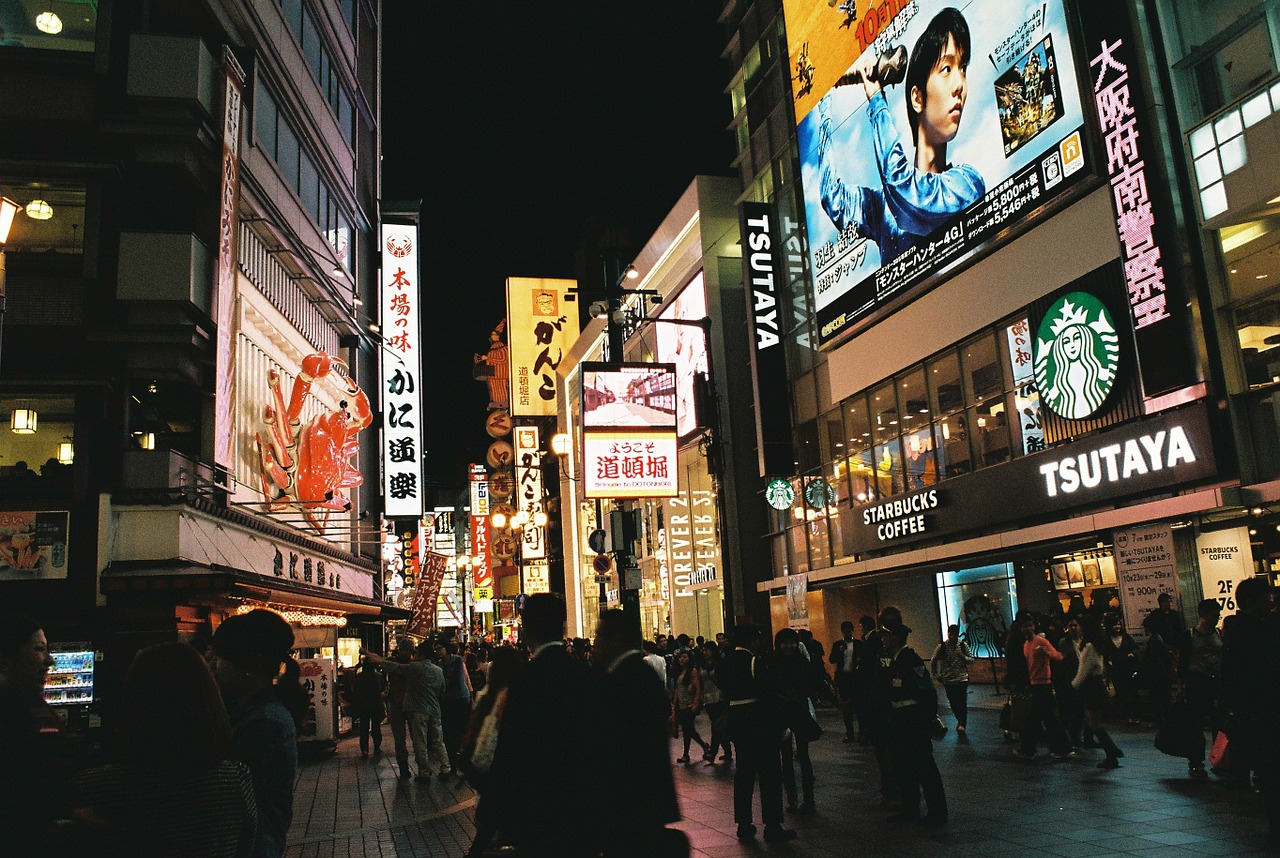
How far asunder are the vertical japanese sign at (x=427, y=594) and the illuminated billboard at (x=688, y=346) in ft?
36.2

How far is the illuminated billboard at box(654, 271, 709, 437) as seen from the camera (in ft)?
116

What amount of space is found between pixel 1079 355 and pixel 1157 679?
7642mm

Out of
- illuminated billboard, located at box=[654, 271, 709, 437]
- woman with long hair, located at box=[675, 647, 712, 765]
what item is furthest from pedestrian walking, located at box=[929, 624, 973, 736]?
illuminated billboard, located at box=[654, 271, 709, 437]

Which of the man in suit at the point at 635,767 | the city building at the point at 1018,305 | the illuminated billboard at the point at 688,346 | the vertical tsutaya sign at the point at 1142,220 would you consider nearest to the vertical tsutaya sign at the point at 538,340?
the illuminated billboard at the point at 688,346

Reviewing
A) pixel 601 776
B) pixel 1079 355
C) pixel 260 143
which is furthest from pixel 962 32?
pixel 601 776

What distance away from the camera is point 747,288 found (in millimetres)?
30844

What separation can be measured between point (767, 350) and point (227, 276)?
52.1ft

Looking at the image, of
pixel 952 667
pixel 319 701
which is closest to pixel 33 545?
pixel 319 701

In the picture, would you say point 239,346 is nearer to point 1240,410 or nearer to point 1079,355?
point 1079,355

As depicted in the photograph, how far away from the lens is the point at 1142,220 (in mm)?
15914

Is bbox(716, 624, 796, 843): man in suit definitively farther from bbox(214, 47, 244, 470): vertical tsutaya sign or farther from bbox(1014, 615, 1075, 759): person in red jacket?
bbox(214, 47, 244, 470): vertical tsutaya sign

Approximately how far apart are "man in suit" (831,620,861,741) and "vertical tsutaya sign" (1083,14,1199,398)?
21.4 ft

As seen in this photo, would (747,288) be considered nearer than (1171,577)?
No

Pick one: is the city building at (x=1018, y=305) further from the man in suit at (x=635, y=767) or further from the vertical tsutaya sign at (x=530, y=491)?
the vertical tsutaya sign at (x=530, y=491)
